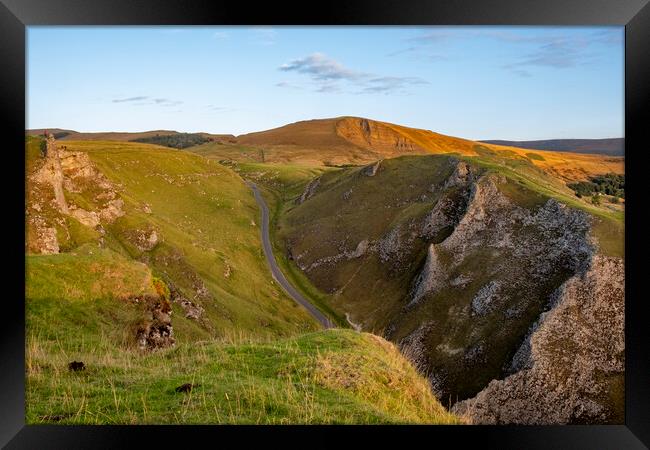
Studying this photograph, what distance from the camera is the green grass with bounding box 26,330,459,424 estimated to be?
1184 cm

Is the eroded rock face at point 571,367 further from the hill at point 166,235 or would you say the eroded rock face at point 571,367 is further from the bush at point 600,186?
the bush at point 600,186

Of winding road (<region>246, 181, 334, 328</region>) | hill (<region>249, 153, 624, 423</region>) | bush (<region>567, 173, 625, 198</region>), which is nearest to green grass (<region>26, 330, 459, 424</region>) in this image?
hill (<region>249, 153, 624, 423</region>)

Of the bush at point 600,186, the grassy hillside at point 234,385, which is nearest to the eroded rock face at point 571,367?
the grassy hillside at point 234,385

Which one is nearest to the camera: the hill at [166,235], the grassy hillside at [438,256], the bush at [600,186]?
the hill at [166,235]

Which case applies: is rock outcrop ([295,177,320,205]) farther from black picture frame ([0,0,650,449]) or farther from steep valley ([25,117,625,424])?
black picture frame ([0,0,650,449])

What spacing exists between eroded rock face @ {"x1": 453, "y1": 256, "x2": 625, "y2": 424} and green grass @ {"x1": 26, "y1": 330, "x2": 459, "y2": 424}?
1201 inches

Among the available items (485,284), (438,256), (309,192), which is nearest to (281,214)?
(309,192)

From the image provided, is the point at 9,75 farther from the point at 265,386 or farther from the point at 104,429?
the point at 265,386

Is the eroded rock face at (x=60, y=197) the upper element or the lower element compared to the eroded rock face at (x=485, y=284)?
upper

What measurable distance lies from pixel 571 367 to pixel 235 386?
4287 cm

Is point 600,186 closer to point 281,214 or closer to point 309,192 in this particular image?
point 309,192

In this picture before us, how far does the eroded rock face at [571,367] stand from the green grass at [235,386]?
100ft

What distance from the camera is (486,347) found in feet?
173

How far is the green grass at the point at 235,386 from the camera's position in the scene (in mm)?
11844
